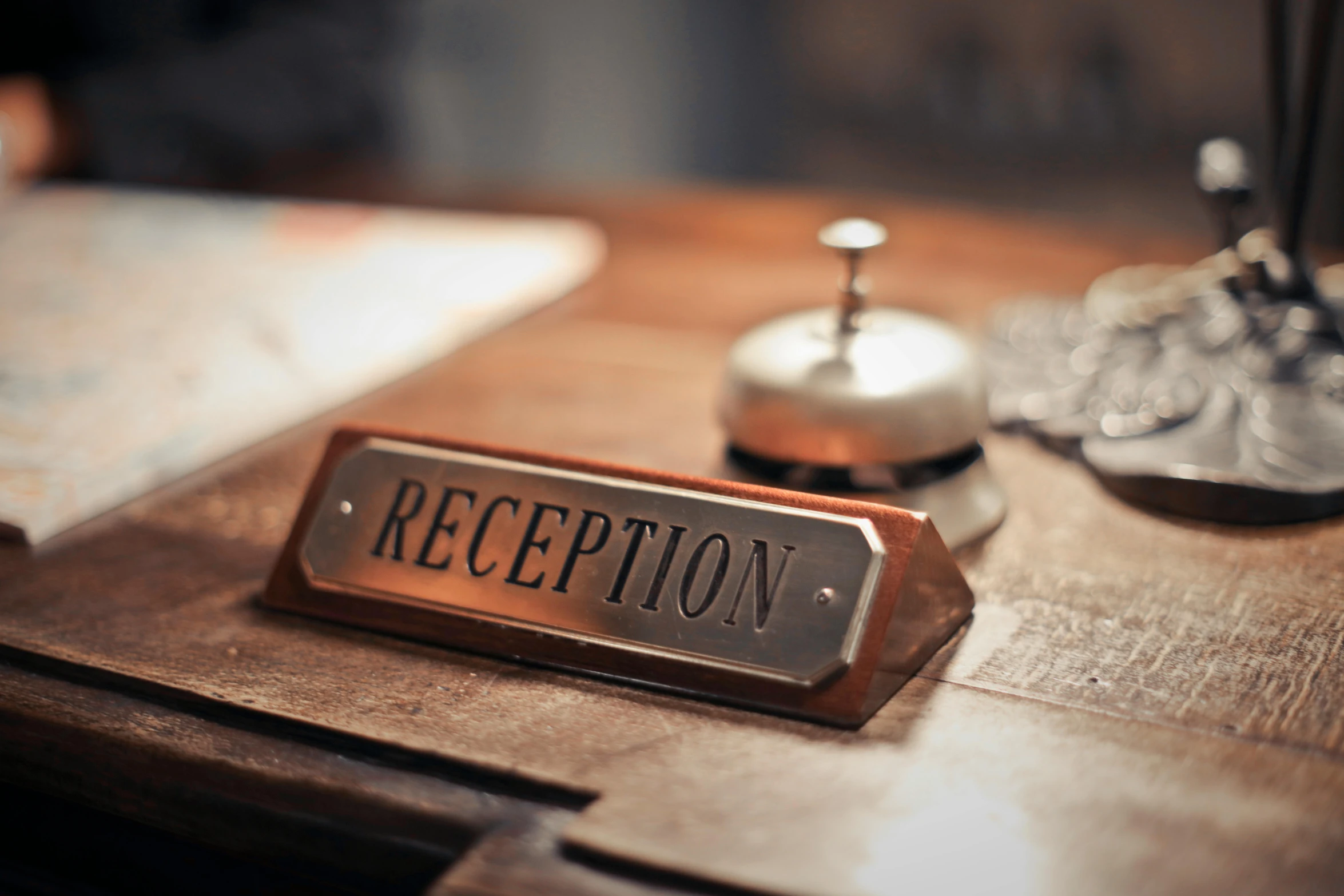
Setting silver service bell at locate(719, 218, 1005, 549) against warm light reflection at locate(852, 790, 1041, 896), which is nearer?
warm light reflection at locate(852, 790, 1041, 896)

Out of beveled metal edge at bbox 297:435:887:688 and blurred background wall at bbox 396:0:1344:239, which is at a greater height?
blurred background wall at bbox 396:0:1344:239

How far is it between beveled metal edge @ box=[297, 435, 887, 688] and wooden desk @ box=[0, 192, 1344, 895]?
18mm

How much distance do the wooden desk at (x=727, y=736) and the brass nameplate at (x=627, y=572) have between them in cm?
1

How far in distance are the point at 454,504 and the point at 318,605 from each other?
0.27 ft

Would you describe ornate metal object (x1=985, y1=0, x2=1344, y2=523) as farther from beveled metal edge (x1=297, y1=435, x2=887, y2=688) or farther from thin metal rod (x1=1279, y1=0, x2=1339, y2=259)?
beveled metal edge (x1=297, y1=435, x2=887, y2=688)

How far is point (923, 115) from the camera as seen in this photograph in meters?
2.37

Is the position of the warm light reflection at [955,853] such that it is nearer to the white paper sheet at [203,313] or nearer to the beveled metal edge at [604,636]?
the beveled metal edge at [604,636]

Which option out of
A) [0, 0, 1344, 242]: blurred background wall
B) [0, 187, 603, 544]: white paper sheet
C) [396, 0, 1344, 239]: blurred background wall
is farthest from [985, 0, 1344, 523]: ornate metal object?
[396, 0, 1344, 239]: blurred background wall

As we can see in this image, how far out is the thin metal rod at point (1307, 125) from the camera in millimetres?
578

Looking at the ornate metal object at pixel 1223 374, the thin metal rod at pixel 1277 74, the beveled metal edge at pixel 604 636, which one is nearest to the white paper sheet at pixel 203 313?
the beveled metal edge at pixel 604 636

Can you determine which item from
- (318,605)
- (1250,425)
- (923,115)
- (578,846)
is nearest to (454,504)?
(318,605)

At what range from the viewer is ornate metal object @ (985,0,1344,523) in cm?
57

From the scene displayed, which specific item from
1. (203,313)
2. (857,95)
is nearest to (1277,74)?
(203,313)

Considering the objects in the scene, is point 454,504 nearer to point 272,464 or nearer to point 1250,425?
point 272,464
